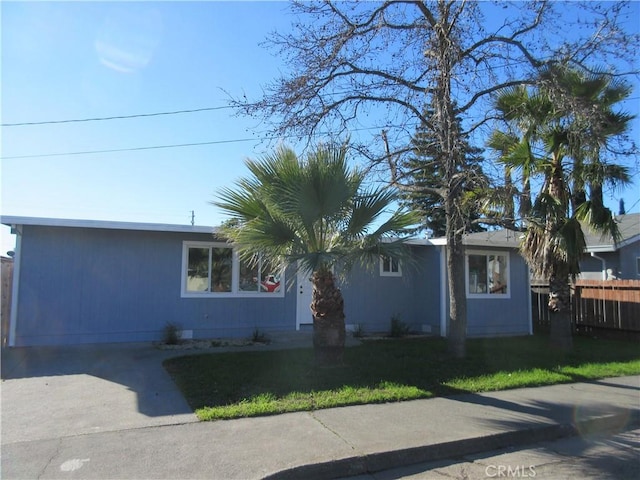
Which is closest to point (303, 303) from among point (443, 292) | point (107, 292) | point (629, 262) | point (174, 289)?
point (174, 289)

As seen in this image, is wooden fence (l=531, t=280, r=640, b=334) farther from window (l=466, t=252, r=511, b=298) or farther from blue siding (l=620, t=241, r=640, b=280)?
blue siding (l=620, t=241, r=640, b=280)

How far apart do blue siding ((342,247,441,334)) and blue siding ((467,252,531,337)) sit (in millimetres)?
1312

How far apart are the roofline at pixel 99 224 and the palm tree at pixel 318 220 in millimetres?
2142

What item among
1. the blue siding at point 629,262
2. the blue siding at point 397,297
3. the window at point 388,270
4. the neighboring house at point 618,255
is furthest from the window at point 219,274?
the blue siding at point 629,262

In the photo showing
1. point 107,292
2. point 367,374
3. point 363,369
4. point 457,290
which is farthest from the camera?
point 107,292

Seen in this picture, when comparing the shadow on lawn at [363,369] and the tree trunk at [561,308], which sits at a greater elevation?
the tree trunk at [561,308]

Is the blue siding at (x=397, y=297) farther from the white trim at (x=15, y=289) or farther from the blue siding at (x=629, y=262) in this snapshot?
the blue siding at (x=629, y=262)

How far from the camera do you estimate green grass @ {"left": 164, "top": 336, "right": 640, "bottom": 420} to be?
6836mm

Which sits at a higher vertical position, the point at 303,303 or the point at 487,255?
the point at 487,255

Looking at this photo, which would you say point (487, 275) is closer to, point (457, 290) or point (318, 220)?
point (457, 290)

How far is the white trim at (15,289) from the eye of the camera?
1050cm

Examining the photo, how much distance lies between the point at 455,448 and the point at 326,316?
3345 mm

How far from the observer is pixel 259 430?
559 cm

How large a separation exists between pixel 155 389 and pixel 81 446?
2400mm
